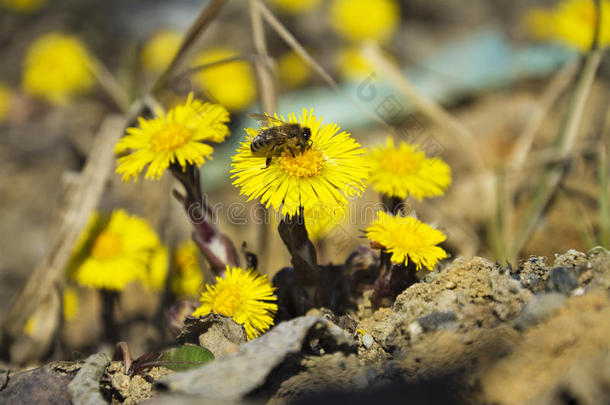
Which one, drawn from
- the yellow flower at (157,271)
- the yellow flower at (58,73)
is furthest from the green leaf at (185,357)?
the yellow flower at (58,73)

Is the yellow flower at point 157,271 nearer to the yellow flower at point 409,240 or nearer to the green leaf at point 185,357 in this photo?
the green leaf at point 185,357

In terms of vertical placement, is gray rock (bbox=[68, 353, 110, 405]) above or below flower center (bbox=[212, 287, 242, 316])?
below

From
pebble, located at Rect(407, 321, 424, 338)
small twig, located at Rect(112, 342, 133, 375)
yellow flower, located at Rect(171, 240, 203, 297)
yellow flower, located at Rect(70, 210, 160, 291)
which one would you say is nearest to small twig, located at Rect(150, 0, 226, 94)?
yellow flower, located at Rect(70, 210, 160, 291)

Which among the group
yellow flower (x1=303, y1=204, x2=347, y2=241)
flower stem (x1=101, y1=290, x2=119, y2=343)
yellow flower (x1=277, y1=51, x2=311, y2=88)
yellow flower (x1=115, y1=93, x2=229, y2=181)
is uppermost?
yellow flower (x1=277, y1=51, x2=311, y2=88)

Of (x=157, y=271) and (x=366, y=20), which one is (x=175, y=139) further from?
(x=366, y=20)

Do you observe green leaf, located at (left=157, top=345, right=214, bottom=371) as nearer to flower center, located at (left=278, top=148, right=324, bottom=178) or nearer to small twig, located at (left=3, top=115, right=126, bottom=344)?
flower center, located at (left=278, top=148, right=324, bottom=178)

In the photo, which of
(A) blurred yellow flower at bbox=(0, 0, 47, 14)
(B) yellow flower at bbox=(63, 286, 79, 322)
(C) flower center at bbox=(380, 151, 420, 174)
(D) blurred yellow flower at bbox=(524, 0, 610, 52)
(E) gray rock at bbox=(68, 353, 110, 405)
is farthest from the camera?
(A) blurred yellow flower at bbox=(0, 0, 47, 14)

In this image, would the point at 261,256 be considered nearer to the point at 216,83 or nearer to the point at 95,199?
the point at 95,199
